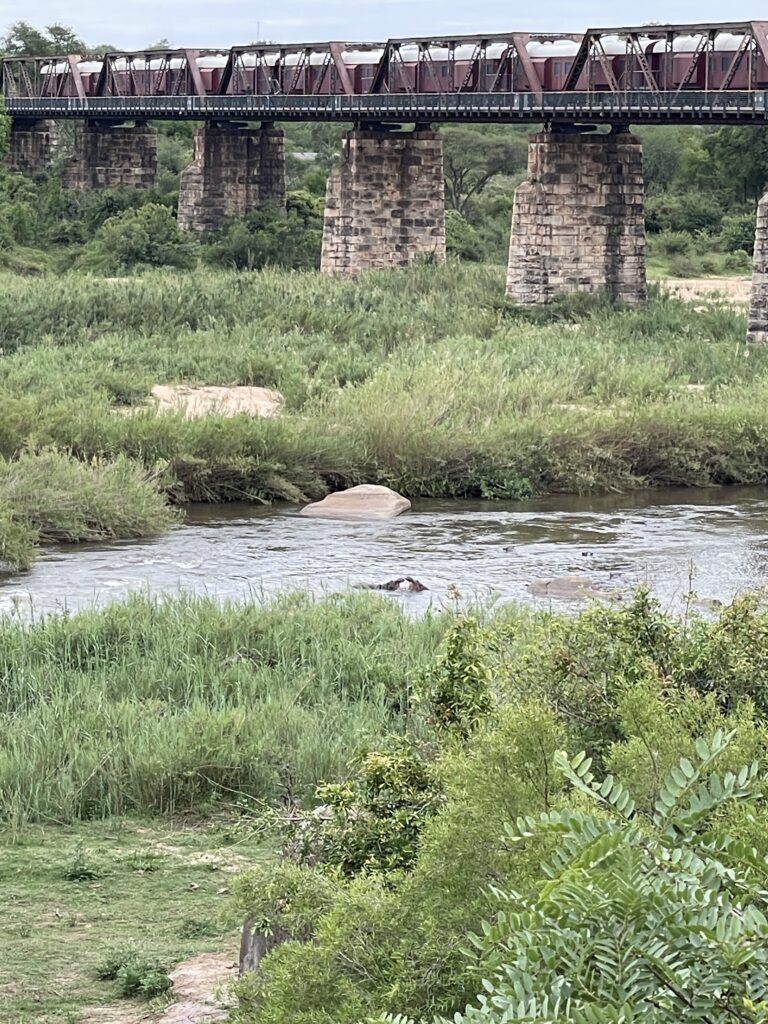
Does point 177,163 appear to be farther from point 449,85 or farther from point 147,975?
point 147,975

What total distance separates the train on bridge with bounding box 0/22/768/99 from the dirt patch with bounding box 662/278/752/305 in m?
6.94

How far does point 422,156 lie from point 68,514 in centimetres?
2537

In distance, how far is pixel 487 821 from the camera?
4039 millimetres

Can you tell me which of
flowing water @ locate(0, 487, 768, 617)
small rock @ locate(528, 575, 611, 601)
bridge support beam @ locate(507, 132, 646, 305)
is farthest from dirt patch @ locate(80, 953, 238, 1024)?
bridge support beam @ locate(507, 132, 646, 305)

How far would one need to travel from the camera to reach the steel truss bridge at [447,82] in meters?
32.3

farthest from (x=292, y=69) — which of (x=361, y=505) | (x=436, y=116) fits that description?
(x=361, y=505)

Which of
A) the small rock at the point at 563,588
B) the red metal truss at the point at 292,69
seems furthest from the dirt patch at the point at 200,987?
the red metal truss at the point at 292,69

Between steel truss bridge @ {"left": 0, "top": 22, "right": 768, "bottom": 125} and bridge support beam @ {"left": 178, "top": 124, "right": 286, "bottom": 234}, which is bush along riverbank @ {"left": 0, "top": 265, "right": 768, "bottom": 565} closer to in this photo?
steel truss bridge @ {"left": 0, "top": 22, "right": 768, "bottom": 125}

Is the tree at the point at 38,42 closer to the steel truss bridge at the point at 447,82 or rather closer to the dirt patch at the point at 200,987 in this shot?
the steel truss bridge at the point at 447,82

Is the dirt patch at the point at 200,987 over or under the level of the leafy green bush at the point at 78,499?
over

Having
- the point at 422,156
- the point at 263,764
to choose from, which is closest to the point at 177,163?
the point at 422,156

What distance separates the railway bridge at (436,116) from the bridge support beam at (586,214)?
29 millimetres

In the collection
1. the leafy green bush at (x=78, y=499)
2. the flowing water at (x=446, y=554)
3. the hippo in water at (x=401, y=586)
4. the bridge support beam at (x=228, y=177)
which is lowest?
the flowing water at (x=446, y=554)

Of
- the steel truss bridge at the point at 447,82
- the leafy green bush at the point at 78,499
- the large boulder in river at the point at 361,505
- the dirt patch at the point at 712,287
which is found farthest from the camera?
the dirt patch at the point at 712,287
